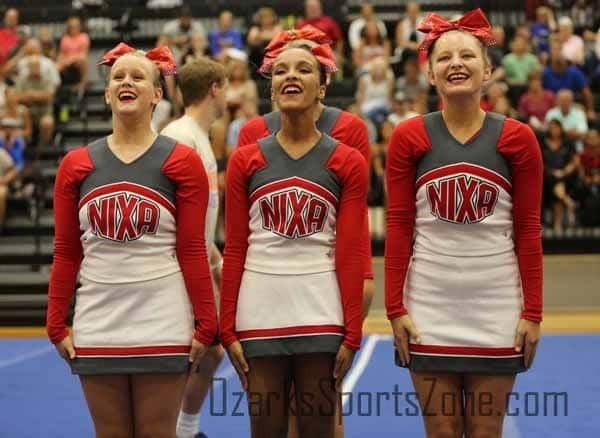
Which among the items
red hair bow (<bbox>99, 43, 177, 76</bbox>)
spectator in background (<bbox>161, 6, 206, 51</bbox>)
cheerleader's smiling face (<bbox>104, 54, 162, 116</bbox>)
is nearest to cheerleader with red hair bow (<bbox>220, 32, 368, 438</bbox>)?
cheerleader's smiling face (<bbox>104, 54, 162, 116</bbox>)

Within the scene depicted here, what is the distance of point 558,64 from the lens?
1344 centimetres

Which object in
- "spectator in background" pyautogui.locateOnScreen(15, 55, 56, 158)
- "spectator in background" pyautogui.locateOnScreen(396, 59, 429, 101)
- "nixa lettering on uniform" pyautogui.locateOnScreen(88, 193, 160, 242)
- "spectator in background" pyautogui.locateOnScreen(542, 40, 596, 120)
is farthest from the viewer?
"spectator in background" pyautogui.locateOnScreen(542, 40, 596, 120)

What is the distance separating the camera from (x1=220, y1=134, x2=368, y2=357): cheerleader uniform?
3.80 metres

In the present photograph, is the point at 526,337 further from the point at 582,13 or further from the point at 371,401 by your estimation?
the point at 582,13

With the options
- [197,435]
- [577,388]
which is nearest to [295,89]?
[197,435]

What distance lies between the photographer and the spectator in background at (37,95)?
13289 millimetres

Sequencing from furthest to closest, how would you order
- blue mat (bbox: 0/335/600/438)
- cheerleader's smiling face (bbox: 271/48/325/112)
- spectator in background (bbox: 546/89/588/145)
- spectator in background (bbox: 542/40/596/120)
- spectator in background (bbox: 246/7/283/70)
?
spectator in background (bbox: 246/7/283/70) < spectator in background (bbox: 542/40/596/120) < spectator in background (bbox: 546/89/588/145) < blue mat (bbox: 0/335/600/438) < cheerleader's smiling face (bbox: 271/48/325/112)

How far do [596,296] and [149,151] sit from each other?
24.9 feet

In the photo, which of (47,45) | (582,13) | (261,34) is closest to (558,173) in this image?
(261,34)

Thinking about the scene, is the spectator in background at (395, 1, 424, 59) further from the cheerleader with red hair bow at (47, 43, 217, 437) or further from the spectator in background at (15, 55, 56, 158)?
the cheerleader with red hair bow at (47, 43, 217, 437)

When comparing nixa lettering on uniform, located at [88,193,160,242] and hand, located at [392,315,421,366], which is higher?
nixa lettering on uniform, located at [88,193,160,242]

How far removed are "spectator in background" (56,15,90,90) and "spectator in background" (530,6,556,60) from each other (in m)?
5.94

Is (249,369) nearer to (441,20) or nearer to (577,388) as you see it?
(441,20)

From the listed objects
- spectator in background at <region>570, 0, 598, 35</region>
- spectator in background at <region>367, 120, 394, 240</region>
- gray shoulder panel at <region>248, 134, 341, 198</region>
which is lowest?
spectator in background at <region>367, 120, 394, 240</region>
